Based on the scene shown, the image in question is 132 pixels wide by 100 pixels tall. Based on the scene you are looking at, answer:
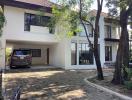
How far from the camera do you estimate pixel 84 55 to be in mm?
24906

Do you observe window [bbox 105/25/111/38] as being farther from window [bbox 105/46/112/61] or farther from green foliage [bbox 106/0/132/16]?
green foliage [bbox 106/0/132/16]

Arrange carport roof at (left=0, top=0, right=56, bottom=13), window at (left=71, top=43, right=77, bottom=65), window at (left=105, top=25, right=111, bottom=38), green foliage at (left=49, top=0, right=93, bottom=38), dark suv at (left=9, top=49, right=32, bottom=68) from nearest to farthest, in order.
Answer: green foliage at (left=49, top=0, right=93, bottom=38)
carport roof at (left=0, top=0, right=56, bottom=13)
dark suv at (left=9, top=49, right=32, bottom=68)
window at (left=71, top=43, right=77, bottom=65)
window at (left=105, top=25, right=111, bottom=38)

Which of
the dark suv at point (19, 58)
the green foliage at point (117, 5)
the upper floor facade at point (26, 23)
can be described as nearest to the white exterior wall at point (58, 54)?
the upper floor facade at point (26, 23)

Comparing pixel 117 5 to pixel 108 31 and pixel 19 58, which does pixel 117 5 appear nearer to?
pixel 19 58

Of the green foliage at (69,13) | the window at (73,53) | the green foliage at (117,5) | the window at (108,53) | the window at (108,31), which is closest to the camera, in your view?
the green foliage at (117,5)

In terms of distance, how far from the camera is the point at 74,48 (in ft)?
79.9

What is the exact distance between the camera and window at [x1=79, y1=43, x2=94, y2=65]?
24.7m

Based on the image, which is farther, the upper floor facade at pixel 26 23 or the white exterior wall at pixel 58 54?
the white exterior wall at pixel 58 54

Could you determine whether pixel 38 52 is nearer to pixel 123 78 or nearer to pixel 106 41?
pixel 106 41

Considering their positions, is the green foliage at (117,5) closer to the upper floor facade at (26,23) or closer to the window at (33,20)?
the upper floor facade at (26,23)

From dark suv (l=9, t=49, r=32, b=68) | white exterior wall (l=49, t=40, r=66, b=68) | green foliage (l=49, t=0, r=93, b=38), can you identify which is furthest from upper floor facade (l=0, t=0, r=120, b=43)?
green foliage (l=49, t=0, r=93, b=38)

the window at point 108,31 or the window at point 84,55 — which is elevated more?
the window at point 108,31

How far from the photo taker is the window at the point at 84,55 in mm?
24672

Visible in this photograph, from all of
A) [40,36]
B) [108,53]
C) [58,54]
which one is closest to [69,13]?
[40,36]
